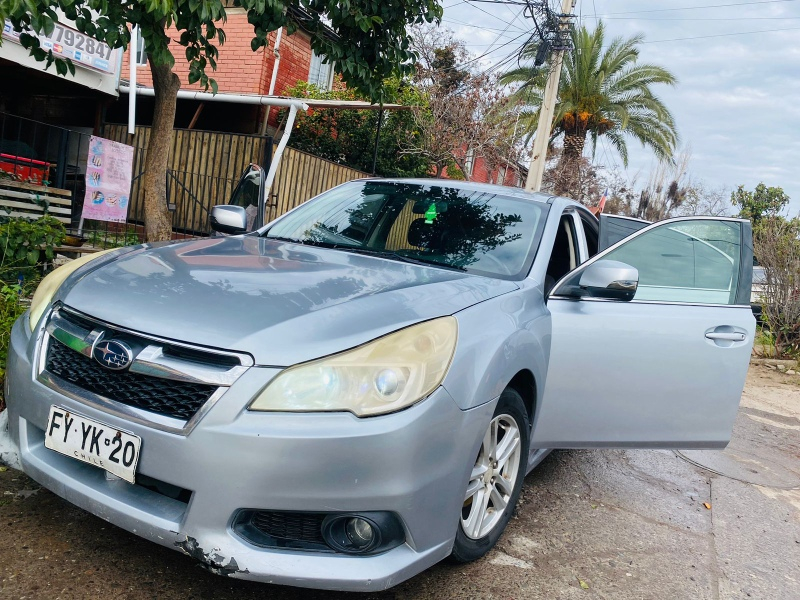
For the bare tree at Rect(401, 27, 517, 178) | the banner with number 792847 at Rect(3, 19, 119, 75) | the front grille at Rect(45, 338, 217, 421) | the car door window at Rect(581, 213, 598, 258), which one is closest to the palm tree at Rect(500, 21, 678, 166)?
the bare tree at Rect(401, 27, 517, 178)

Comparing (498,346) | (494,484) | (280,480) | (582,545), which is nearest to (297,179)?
(582,545)

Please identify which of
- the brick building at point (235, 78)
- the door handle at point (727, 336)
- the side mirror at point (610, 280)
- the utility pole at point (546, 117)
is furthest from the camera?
the brick building at point (235, 78)

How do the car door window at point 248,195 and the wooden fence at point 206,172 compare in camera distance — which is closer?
the car door window at point 248,195

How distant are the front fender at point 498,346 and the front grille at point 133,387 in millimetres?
767

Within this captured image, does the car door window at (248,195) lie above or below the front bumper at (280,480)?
above

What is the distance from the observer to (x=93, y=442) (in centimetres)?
205

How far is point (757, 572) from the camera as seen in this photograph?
3107 mm

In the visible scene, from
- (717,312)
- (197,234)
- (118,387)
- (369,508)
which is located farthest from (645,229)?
(197,234)

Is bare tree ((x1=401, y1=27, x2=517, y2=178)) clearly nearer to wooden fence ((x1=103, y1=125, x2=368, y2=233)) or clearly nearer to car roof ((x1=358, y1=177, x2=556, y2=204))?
wooden fence ((x1=103, y1=125, x2=368, y2=233))

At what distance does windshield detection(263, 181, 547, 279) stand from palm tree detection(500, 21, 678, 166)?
1529 centimetres

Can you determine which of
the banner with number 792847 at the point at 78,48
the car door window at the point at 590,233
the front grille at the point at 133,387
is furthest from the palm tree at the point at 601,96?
the front grille at the point at 133,387

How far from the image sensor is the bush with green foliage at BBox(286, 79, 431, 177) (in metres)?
14.5

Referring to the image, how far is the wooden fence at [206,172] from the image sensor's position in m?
11.2

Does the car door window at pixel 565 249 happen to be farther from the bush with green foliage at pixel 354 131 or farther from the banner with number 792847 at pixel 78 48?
the bush with green foliage at pixel 354 131
